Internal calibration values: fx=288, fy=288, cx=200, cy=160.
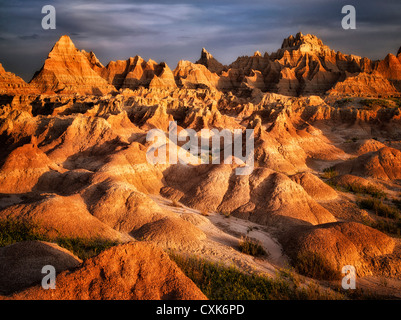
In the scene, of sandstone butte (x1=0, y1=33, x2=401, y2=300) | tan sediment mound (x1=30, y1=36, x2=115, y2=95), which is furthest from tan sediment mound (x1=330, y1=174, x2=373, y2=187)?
tan sediment mound (x1=30, y1=36, x2=115, y2=95)

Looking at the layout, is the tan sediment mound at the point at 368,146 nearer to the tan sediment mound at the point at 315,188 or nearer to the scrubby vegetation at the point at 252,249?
the tan sediment mound at the point at 315,188

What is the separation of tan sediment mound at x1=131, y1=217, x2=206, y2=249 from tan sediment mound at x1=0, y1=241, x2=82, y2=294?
3.79 meters

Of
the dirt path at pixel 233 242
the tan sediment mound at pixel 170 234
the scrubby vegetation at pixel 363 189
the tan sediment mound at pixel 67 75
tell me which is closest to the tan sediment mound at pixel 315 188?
the scrubby vegetation at pixel 363 189

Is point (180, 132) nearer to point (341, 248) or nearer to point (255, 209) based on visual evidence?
point (255, 209)

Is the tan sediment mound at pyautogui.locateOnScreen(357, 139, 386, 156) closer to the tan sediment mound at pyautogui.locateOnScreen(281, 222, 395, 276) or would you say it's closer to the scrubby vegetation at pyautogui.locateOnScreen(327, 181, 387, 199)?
the scrubby vegetation at pyautogui.locateOnScreen(327, 181, 387, 199)

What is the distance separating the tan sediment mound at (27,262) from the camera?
20.0 ft

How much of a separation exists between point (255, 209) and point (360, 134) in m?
32.1

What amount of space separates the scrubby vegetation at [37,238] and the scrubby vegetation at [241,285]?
2687 millimetres

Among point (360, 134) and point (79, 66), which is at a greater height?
point (79, 66)

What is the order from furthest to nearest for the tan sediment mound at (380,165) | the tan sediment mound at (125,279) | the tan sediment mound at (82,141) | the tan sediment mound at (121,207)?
the tan sediment mound at (380,165) < the tan sediment mound at (82,141) < the tan sediment mound at (121,207) < the tan sediment mound at (125,279)

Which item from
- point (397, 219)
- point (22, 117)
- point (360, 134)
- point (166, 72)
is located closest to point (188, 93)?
point (166, 72)

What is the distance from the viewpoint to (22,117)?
27.7 meters

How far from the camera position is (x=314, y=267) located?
949 centimetres

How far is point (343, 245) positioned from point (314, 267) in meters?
1.71
